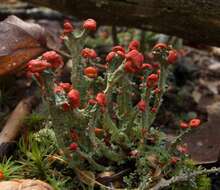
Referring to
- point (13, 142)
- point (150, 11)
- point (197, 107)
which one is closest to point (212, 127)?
point (197, 107)

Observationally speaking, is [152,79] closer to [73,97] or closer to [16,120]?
[73,97]

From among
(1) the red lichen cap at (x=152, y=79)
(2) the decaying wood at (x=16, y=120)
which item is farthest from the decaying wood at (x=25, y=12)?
(1) the red lichen cap at (x=152, y=79)

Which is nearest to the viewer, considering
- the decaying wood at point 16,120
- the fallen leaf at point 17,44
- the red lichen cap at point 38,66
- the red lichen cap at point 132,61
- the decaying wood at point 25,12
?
the red lichen cap at point 38,66

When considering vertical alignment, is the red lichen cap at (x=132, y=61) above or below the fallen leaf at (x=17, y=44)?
above

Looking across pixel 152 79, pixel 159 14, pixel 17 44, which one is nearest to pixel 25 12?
pixel 17 44

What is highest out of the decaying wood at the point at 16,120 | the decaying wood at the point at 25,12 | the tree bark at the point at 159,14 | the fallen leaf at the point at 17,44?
the tree bark at the point at 159,14

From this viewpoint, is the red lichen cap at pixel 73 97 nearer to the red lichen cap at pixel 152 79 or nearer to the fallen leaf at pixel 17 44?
the red lichen cap at pixel 152 79

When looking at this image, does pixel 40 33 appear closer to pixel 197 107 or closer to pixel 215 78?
pixel 197 107

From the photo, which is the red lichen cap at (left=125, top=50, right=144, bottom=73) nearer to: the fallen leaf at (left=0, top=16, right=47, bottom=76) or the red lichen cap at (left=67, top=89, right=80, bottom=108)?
the red lichen cap at (left=67, top=89, right=80, bottom=108)

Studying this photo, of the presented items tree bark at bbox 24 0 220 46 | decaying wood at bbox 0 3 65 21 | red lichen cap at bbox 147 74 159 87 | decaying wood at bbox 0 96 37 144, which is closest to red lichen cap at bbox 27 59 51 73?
red lichen cap at bbox 147 74 159 87
